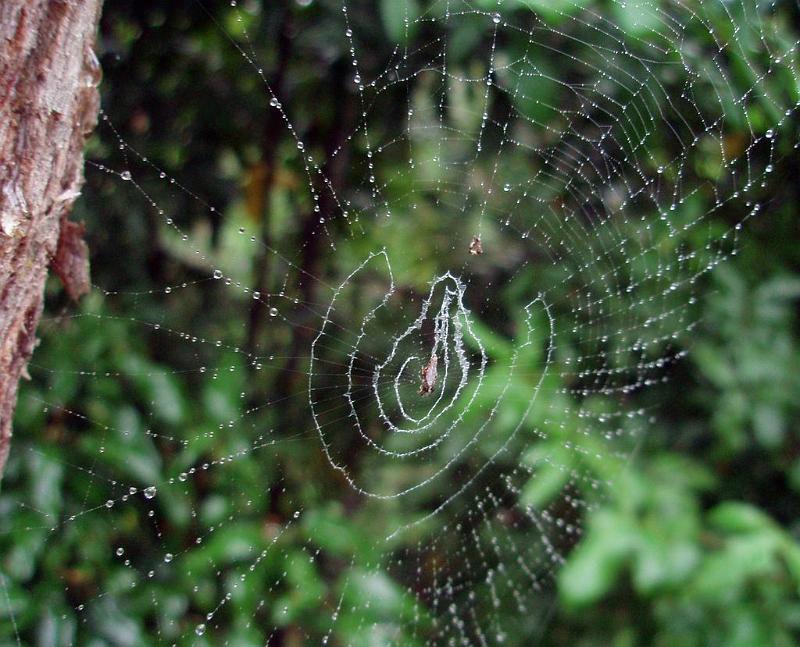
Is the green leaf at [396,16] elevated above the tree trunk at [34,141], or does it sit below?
above

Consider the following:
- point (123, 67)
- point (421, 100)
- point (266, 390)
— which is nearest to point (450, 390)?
point (266, 390)

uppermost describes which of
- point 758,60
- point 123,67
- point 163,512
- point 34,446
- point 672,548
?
point 123,67

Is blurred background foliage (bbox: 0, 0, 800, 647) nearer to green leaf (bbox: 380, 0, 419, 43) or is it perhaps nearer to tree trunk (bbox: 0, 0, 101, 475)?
green leaf (bbox: 380, 0, 419, 43)

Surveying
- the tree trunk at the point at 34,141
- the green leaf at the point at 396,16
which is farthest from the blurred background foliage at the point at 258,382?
the tree trunk at the point at 34,141

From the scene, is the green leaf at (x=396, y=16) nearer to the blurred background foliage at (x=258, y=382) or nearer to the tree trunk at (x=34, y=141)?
the blurred background foliage at (x=258, y=382)

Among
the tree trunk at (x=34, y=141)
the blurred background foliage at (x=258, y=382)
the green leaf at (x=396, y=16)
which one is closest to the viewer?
the tree trunk at (x=34, y=141)

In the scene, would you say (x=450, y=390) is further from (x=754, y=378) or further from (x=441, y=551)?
(x=754, y=378)

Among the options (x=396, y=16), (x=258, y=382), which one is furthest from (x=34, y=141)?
(x=258, y=382)
